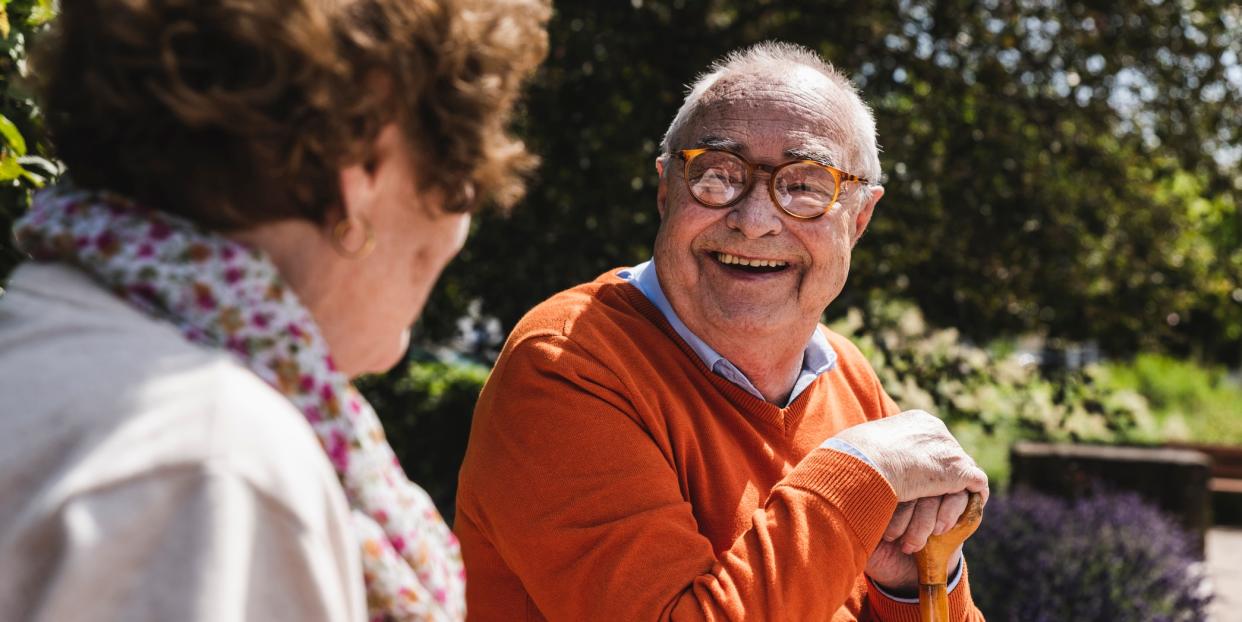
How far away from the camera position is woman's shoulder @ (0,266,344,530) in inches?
36.2

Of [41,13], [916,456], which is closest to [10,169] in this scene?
[41,13]

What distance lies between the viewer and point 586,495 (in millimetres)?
1848

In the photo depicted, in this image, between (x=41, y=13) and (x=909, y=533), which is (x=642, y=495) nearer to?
(x=909, y=533)

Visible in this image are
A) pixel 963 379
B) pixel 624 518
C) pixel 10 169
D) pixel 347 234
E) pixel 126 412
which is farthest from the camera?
pixel 963 379

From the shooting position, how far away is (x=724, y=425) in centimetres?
220

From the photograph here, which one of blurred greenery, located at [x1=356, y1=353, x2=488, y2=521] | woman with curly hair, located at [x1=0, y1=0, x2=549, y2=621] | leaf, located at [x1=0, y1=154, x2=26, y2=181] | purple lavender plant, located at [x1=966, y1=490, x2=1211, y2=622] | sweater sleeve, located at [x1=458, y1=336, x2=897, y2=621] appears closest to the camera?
woman with curly hair, located at [x1=0, y1=0, x2=549, y2=621]

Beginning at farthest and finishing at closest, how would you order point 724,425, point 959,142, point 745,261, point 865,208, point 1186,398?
point 1186,398, point 959,142, point 865,208, point 745,261, point 724,425

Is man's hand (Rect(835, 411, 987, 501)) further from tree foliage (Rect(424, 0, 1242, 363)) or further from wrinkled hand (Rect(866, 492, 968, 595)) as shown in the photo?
tree foliage (Rect(424, 0, 1242, 363))

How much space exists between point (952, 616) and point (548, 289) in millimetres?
2751

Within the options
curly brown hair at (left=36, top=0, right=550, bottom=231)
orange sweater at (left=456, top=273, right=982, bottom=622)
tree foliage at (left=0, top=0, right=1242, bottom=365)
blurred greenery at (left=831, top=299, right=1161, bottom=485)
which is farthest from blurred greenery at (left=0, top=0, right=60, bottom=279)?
blurred greenery at (left=831, top=299, right=1161, bottom=485)

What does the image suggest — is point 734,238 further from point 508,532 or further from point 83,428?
point 83,428

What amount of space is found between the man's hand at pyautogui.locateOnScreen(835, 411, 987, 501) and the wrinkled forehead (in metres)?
0.57

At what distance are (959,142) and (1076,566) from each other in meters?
1.93

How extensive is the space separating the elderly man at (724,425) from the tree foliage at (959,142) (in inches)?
87.2
